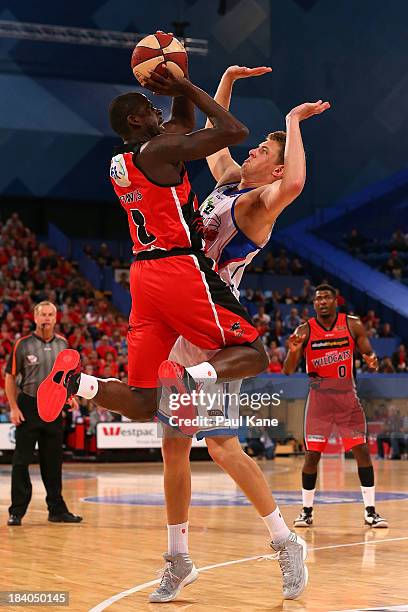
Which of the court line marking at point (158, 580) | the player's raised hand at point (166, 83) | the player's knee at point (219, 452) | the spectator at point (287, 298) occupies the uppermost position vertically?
the spectator at point (287, 298)

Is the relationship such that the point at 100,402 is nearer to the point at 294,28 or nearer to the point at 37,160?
the point at 37,160

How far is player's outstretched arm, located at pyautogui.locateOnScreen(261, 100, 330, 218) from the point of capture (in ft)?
17.5

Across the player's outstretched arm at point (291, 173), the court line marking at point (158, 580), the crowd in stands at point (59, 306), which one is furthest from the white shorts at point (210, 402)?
the crowd in stands at point (59, 306)

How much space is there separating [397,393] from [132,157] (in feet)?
61.2

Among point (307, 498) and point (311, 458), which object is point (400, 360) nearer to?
point (311, 458)

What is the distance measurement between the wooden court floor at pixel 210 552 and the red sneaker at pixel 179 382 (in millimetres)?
983

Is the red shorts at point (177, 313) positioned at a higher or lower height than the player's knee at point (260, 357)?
higher

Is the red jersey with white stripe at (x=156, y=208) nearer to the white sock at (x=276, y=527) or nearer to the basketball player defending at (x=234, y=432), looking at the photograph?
the basketball player defending at (x=234, y=432)

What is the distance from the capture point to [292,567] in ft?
17.9

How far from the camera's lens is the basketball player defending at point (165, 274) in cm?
512

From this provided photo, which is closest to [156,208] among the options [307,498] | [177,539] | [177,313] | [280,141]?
[177,313]

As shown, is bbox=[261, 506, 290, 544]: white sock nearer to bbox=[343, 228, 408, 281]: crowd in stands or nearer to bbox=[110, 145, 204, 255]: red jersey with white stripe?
bbox=[110, 145, 204, 255]: red jersey with white stripe

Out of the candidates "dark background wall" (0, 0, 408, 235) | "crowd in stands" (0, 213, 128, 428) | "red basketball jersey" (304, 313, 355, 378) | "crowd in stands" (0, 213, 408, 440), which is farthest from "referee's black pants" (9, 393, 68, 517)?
"dark background wall" (0, 0, 408, 235)

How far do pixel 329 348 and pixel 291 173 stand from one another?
15.5 feet
